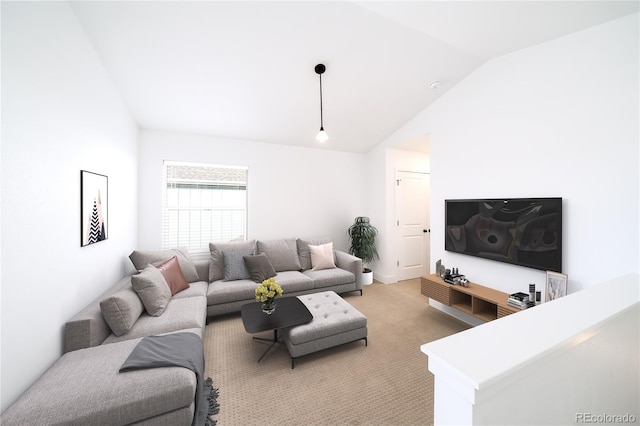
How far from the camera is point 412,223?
4543 mm

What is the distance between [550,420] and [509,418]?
1.02 ft

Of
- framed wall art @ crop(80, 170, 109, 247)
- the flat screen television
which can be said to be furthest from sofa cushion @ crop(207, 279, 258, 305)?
the flat screen television

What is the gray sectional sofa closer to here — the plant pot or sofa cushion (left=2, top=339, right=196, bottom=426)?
sofa cushion (left=2, top=339, right=196, bottom=426)

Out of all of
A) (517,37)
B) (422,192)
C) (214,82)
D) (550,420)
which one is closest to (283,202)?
(214,82)

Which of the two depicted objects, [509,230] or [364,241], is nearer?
[509,230]

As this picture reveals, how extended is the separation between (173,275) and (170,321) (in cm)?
84

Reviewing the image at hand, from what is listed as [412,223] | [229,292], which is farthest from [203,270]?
[412,223]

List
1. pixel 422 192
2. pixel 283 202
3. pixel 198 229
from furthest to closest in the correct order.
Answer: pixel 422 192 < pixel 283 202 < pixel 198 229

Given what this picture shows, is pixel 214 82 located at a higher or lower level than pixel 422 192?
higher

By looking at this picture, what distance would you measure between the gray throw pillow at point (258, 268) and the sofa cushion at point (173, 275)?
80cm

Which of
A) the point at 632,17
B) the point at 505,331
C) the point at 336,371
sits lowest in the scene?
the point at 336,371

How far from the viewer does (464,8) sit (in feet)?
6.39

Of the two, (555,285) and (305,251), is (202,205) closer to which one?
Result: (305,251)

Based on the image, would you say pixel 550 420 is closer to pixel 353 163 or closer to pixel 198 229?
pixel 198 229
